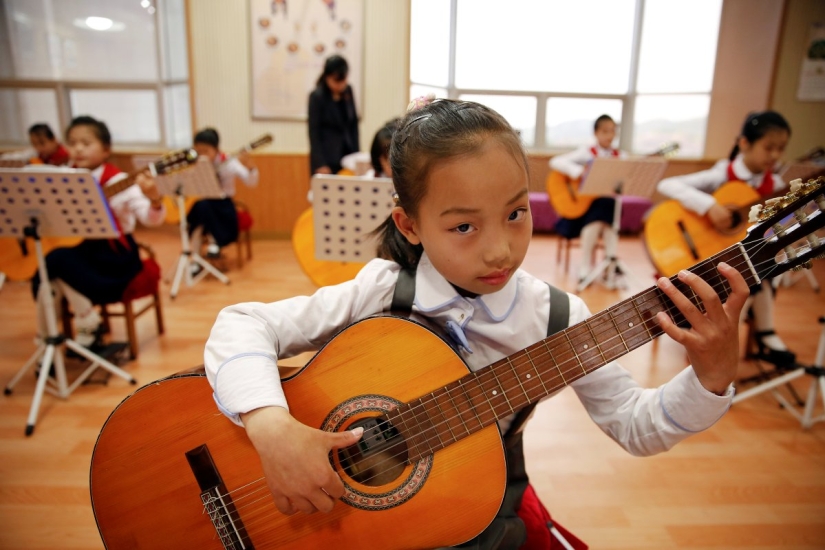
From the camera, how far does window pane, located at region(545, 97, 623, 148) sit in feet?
22.5

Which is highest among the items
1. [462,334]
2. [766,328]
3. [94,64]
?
[94,64]

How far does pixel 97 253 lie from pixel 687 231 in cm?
307

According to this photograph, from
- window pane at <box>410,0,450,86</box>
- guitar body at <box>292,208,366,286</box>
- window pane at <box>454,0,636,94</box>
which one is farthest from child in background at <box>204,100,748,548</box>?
window pane at <box>454,0,636,94</box>

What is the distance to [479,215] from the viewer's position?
90 centimetres

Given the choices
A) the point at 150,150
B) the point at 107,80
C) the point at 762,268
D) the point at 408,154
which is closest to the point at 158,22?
the point at 107,80

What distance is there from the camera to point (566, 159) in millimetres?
4398

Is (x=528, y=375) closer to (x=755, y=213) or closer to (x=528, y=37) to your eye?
(x=755, y=213)

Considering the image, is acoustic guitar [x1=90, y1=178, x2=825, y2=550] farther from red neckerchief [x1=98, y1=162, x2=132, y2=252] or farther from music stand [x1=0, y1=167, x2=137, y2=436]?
red neckerchief [x1=98, y1=162, x2=132, y2=252]

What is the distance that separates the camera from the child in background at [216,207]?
4617mm

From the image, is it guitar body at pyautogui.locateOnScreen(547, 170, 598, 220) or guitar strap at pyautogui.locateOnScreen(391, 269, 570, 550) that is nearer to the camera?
guitar strap at pyautogui.locateOnScreen(391, 269, 570, 550)

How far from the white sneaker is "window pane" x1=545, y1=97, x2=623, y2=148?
586cm

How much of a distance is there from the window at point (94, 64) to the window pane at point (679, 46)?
560cm

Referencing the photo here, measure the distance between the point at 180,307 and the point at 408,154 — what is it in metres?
3.35

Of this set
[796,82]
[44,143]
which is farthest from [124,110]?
[796,82]
